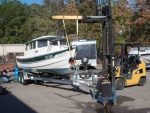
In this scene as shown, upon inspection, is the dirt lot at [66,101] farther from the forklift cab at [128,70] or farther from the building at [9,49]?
the building at [9,49]

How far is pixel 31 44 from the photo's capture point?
1706 cm

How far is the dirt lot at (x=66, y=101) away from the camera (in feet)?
32.2

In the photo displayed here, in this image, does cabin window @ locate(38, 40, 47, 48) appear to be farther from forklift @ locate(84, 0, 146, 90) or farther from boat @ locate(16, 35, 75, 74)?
forklift @ locate(84, 0, 146, 90)

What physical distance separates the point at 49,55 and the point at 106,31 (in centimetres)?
519

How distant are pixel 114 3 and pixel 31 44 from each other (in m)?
20.0

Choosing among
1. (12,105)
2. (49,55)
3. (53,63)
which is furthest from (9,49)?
(12,105)

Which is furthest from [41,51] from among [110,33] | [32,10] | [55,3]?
[32,10]

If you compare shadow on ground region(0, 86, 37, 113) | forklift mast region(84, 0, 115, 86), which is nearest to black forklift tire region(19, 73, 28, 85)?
shadow on ground region(0, 86, 37, 113)

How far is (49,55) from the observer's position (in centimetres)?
1538

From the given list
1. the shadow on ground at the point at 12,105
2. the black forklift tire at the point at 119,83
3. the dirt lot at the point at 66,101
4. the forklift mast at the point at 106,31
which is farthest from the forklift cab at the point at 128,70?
the shadow on ground at the point at 12,105

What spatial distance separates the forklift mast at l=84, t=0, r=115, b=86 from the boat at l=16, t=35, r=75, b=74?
3160 mm

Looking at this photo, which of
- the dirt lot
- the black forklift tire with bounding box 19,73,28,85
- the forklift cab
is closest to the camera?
the dirt lot

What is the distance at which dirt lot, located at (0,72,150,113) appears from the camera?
9803mm

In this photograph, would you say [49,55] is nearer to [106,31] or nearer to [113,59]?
[106,31]
